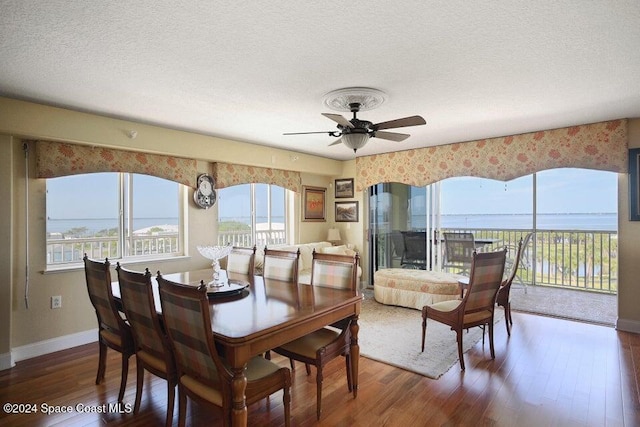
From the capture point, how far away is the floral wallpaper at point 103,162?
3.37m

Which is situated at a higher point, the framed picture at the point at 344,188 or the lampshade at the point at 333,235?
the framed picture at the point at 344,188

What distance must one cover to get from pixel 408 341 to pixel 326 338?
141 cm

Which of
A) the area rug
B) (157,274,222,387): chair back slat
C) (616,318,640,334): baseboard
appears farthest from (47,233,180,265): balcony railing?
(616,318,640,334): baseboard

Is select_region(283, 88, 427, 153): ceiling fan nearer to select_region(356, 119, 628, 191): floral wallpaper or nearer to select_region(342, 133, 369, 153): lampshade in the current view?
select_region(342, 133, 369, 153): lampshade

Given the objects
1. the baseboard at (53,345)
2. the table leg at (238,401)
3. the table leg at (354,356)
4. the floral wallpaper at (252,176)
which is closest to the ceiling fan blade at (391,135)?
the table leg at (354,356)

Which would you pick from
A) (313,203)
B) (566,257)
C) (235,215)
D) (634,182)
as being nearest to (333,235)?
(313,203)

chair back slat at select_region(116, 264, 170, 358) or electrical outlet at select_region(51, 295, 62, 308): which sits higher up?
Answer: chair back slat at select_region(116, 264, 170, 358)

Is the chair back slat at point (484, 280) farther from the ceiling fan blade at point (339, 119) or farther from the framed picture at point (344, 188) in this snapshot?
the framed picture at point (344, 188)

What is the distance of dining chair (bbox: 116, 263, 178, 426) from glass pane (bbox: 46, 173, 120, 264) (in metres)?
2.00

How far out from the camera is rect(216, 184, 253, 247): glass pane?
16.6 feet

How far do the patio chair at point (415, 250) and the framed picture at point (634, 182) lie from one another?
8.26 ft

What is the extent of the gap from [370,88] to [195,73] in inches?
52.5

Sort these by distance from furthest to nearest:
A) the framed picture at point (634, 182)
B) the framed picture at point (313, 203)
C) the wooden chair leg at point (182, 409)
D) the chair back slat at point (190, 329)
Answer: the framed picture at point (313, 203), the framed picture at point (634, 182), the wooden chair leg at point (182, 409), the chair back slat at point (190, 329)

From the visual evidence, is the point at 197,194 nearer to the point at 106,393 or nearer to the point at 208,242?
the point at 208,242
